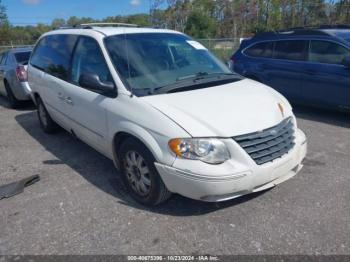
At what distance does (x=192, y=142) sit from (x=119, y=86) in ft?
3.59

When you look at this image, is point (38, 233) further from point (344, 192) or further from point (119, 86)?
point (344, 192)

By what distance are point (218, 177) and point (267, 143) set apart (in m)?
0.61

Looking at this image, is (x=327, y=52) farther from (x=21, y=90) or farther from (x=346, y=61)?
(x=21, y=90)

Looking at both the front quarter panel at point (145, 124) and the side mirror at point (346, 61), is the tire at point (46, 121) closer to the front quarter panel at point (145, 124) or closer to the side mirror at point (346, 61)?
the front quarter panel at point (145, 124)

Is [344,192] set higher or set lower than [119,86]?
lower

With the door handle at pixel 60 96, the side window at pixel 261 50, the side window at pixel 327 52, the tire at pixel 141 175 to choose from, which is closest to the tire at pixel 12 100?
the door handle at pixel 60 96

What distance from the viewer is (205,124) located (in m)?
2.85

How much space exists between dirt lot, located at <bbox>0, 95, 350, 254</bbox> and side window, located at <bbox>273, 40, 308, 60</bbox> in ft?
8.85

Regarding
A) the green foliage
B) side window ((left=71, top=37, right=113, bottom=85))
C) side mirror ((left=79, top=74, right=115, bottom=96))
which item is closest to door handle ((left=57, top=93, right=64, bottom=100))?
side window ((left=71, top=37, right=113, bottom=85))

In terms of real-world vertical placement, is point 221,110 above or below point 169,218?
above

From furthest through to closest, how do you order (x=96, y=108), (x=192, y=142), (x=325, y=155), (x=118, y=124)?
(x=325, y=155)
(x=96, y=108)
(x=118, y=124)
(x=192, y=142)

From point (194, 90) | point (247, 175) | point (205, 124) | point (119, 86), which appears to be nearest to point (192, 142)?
point (205, 124)

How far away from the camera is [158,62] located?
3686mm

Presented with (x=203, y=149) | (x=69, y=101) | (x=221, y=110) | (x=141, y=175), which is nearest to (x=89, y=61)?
(x=69, y=101)
